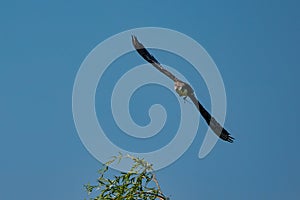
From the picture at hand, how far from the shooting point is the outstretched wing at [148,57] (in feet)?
22.1

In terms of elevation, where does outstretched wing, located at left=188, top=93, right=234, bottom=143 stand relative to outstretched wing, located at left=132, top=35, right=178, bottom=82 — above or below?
below

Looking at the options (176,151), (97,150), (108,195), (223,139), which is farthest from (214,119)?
(108,195)

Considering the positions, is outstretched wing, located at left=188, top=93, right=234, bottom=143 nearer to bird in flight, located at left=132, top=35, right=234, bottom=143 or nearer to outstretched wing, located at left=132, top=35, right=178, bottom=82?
bird in flight, located at left=132, top=35, right=234, bottom=143

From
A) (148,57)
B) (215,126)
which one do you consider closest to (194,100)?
(215,126)

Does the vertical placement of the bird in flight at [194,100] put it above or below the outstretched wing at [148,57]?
below

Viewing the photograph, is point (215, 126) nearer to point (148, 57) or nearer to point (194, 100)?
point (194, 100)

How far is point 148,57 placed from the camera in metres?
7.41

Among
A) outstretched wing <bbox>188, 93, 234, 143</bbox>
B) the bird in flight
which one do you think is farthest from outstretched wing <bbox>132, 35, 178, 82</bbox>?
outstretched wing <bbox>188, 93, 234, 143</bbox>

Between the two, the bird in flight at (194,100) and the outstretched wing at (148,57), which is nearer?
the bird in flight at (194,100)

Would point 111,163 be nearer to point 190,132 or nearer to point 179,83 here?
point 179,83

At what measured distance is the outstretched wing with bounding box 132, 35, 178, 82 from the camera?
22.1ft

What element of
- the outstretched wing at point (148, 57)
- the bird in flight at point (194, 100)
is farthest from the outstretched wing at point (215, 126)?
the outstretched wing at point (148, 57)

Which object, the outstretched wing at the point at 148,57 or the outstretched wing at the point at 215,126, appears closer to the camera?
the outstretched wing at the point at 215,126

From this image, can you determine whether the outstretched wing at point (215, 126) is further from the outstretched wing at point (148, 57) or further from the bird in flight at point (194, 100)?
the outstretched wing at point (148, 57)
